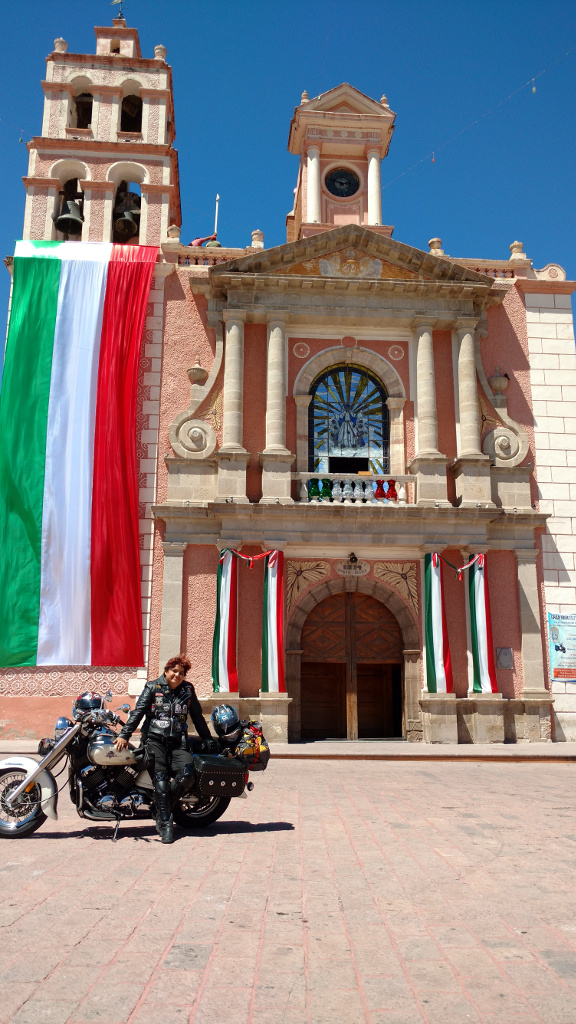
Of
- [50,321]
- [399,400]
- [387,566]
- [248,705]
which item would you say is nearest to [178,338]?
[50,321]

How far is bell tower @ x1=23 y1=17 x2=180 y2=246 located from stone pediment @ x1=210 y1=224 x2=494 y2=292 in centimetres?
311

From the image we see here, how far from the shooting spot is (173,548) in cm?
1694

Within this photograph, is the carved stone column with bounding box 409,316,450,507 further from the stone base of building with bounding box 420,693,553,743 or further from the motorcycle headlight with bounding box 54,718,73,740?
the motorcycle headlight with bounding box 54,718,73,740

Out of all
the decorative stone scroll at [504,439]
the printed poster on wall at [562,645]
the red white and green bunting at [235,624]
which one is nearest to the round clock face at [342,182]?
the decorative stone scroll at [504,439]

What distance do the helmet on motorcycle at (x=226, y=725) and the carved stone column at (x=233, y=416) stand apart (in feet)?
30.9

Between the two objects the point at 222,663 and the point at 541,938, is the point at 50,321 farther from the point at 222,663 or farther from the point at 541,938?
the point at 541,938

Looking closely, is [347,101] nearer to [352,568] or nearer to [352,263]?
[352,263]

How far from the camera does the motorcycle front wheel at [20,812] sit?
6.62 metres

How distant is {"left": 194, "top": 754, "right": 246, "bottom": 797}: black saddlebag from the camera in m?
6.95

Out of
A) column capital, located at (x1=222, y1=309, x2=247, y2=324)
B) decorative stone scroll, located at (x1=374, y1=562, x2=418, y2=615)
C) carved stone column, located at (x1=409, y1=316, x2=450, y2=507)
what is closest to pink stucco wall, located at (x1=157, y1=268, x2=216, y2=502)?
column capital, located at (x1=222, y1=309, x2=247, y2=324)

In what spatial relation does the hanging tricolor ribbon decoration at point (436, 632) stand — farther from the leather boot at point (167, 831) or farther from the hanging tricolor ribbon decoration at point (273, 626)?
the leather boot at point (167, 831)

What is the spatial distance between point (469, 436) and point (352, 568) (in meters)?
4.03

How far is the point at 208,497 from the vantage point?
56.7ft

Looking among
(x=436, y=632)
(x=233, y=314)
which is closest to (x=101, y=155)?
(x=233, y=314)
